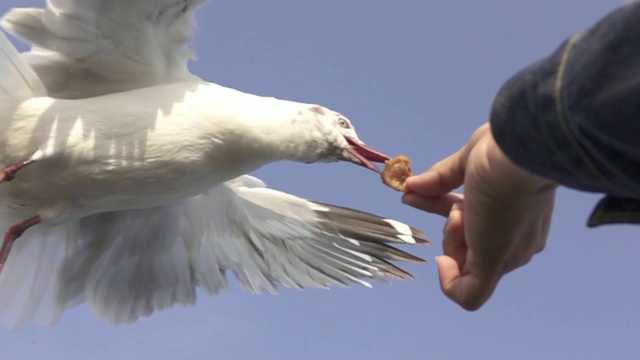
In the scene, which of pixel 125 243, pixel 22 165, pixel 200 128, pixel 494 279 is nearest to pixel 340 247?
pixel 125 243

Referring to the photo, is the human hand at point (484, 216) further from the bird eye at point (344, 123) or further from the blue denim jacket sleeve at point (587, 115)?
the bird eye at point (344, 123)

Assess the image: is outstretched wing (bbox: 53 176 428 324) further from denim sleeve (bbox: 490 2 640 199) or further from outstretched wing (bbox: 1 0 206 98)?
denim sleeve (bbox: 490 2 640 199)

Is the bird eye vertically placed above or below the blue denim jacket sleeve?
below

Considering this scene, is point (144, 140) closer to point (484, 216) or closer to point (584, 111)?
point (484, 216)

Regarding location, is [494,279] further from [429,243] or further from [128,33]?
[429,243]

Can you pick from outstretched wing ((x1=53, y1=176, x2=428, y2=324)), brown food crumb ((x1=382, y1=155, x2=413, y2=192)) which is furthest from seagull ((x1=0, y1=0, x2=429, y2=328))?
brown food crumb ((x1=382, y1=155, x2=413, y2=192))

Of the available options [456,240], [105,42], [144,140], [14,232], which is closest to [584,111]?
[456,240]

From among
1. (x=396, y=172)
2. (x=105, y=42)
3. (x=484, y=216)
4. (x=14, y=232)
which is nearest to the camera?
(x=484, y=216)

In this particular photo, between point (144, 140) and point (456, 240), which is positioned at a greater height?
point (456, 240)
